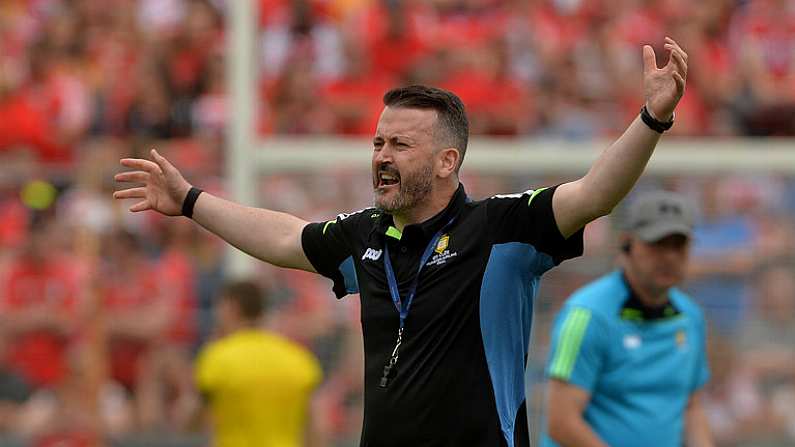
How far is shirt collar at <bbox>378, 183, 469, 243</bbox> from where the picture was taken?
4488 millimetres

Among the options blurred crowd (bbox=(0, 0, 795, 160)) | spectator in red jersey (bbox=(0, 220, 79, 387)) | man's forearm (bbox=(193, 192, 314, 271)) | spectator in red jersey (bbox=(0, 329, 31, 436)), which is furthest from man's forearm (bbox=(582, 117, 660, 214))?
spectator in red jersey (bbox=(0, 329, 31, 436))

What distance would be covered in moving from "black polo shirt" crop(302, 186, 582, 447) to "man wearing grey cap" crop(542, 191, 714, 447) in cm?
131

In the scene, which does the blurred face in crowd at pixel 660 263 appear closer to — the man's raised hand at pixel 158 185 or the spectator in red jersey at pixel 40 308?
the man's raised hand at pixel 158 185

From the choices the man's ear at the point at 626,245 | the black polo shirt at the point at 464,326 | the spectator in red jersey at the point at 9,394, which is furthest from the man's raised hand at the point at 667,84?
the spectator in red jersey at the point at 9,394

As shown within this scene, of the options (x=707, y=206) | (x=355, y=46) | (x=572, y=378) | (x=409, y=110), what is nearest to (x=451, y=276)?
(x=409, y=110)

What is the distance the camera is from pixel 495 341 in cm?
438

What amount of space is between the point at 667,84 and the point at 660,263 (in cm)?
203

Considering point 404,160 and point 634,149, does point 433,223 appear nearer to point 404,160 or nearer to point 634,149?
point 404,160

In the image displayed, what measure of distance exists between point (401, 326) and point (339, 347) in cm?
449

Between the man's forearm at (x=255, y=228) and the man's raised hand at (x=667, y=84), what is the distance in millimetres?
1423

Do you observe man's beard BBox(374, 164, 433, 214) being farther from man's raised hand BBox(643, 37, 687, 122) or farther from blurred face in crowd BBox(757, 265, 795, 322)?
blurred face in crowd BBox(757, 265, 795, 322)

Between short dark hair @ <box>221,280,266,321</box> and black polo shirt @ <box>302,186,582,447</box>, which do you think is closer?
black polo shirt @ <box>302,186,582,447</box>

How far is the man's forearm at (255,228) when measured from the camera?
4.94 m

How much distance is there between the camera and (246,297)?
26.4ft
